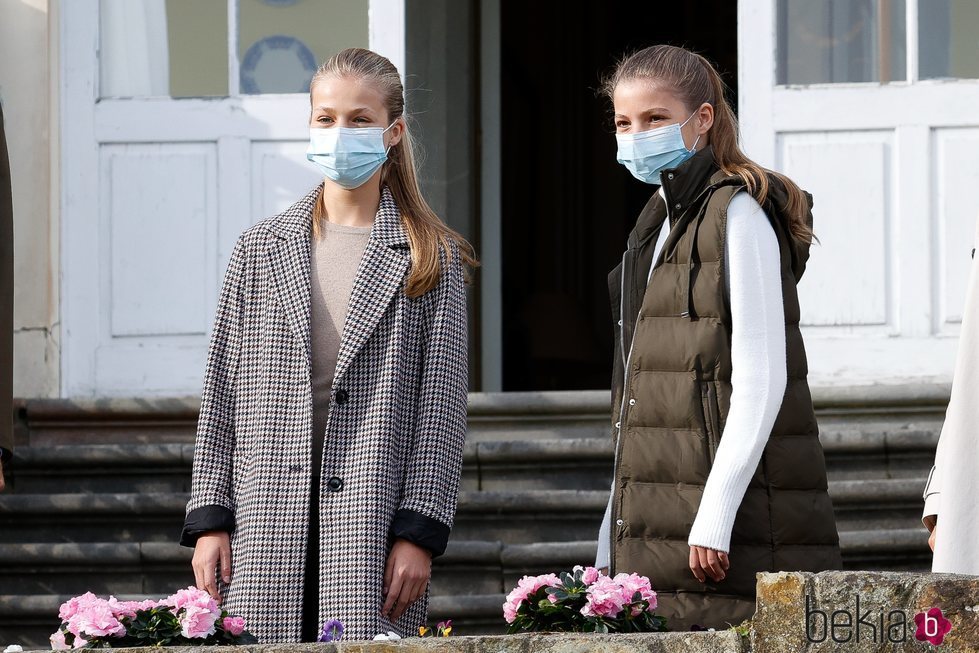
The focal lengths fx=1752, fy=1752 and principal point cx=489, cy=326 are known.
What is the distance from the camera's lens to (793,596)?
2.73 meters

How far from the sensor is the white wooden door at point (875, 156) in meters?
6.19

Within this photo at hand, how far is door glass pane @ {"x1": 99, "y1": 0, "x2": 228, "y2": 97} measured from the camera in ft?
21.5

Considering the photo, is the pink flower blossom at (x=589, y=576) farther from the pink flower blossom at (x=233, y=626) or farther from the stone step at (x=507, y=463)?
the stone step at (x=507, y=463)

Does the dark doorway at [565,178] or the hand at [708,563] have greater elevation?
the dark doorway at [565,178]

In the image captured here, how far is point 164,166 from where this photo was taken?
650 cm

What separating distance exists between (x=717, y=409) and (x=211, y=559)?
107 cm

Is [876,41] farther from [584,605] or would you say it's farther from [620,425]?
[584,605]

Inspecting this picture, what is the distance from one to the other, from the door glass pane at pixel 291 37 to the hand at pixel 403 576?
333 cm

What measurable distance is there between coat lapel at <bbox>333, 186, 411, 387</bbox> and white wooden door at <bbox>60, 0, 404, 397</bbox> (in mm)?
2763

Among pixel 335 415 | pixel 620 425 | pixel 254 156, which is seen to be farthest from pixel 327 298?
pixel 254 156

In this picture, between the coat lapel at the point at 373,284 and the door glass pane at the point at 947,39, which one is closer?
the coat lapel at the point at 373,284

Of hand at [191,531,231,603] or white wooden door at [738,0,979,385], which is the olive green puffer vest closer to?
hand at [191,531,231,603]

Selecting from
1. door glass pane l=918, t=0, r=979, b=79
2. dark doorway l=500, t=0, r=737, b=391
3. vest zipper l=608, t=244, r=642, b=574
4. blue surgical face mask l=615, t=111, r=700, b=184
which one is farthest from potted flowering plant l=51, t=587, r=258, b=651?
dark doorway l=500, t=0, r=737, b=391

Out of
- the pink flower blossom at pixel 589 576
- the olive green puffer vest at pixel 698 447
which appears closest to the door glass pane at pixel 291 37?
the olive green puffer vest at pixel 698 447
